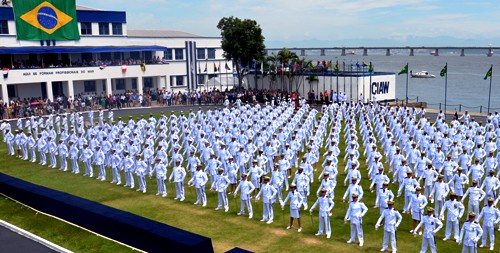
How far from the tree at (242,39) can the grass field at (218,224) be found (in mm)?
32658

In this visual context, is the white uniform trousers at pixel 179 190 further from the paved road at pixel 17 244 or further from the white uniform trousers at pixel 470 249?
the white uniform trousers at pixel 470 249

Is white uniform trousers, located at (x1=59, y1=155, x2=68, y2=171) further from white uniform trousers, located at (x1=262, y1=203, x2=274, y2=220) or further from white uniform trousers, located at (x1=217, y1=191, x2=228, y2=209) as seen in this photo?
white uniform trousers, located at (x1=262, y1=203, x2=274, y2=220)

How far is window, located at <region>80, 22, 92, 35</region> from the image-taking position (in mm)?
52031

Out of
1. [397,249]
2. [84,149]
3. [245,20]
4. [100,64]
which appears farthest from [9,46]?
[397,249]

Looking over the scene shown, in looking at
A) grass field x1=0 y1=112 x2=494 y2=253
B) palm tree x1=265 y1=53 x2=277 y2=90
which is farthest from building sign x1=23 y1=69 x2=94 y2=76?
grass field x1=0 y1=112 x2=494 y2=253

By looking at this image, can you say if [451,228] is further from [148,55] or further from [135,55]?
[148,55]

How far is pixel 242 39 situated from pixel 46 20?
65.7 ft

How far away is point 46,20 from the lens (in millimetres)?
48375

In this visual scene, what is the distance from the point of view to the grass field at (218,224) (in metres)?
13.6

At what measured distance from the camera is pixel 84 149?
22.6 m

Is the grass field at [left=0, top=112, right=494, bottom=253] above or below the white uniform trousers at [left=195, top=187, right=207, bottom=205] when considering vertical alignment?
below

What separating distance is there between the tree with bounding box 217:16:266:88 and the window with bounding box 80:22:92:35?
46.4 ft

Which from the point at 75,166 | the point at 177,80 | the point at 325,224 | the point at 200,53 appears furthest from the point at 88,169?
the point at 200,53

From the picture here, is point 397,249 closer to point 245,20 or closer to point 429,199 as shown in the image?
point 429,199
